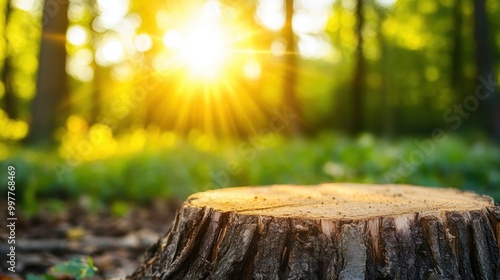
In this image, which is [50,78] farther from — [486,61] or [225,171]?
[486,61]

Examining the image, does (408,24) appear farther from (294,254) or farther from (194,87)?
(294,254)

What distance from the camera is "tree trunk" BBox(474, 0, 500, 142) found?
10875 millimetres

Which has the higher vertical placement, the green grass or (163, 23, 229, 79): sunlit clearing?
(163, 23, 229, 79): sunlit clearing

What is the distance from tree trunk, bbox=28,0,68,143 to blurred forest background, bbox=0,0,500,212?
0.08 feet

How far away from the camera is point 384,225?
2291mm

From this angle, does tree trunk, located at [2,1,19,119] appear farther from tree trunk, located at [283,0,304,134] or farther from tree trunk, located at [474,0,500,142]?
tree trunk, located at [474,0,500,142]

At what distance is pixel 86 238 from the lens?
4797 mm

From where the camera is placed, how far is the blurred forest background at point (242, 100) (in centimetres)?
751

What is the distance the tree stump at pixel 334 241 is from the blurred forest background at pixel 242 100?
2.91 m

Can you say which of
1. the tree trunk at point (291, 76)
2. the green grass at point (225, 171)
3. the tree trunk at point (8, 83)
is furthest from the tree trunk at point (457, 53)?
the tree trunk at point (8, 83)

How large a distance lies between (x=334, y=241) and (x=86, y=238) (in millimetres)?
3146

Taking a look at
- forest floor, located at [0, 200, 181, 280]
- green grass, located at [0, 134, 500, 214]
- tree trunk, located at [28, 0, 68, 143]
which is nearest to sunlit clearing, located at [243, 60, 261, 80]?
tree trunk, located at [28, 0, 68, 143]

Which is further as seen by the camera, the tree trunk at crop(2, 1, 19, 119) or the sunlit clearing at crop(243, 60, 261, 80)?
the sunlit clearing at crop(243, 60, 261, 80)

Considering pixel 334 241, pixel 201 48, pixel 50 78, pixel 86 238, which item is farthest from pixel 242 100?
pixel 334 241
